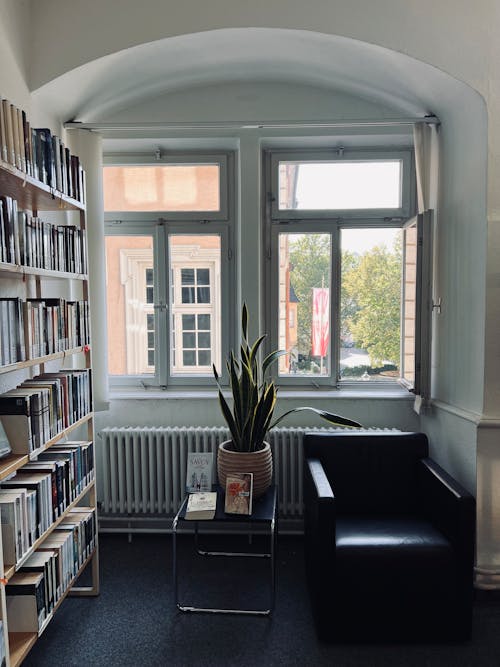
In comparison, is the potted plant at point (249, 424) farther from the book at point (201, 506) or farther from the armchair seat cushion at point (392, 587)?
the armchair seat cushion at point (392, 587)

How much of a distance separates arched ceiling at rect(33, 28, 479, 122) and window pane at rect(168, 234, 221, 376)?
3.18ft

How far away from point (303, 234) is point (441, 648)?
250 cm

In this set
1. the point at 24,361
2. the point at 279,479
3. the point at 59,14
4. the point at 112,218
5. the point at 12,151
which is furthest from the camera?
the point at 112,218

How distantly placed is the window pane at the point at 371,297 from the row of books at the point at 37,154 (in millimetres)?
1856

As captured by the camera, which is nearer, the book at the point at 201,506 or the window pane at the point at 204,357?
the book at the point at 201,506

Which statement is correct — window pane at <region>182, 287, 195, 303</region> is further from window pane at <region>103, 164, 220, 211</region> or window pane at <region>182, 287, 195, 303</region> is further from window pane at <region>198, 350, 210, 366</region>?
window pane at <region>103, 164, 220, 211</region>

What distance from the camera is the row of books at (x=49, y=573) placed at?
1.87 m

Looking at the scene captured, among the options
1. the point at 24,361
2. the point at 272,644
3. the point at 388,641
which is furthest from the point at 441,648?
the point at 24,361

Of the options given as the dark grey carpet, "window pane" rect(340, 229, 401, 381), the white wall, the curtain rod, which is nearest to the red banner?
"window pane" rect(340, 229, 401, 381)

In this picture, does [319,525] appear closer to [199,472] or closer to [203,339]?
[199,472]

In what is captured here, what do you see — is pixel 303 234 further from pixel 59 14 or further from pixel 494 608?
pixel 494 608

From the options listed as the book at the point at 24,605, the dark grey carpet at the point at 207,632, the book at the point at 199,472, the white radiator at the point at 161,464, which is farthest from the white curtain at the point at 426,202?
the book at the point at 24,605

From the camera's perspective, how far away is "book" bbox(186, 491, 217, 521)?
2.30 m

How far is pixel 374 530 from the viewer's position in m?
2.29
